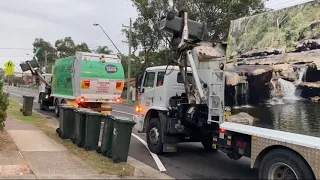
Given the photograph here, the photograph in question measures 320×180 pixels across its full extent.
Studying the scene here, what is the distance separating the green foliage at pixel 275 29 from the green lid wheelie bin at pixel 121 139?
8.68ft

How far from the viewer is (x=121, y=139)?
25.1ft

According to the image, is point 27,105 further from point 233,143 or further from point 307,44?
A: point 307,44

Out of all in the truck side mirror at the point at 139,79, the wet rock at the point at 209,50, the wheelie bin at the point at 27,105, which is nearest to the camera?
the wet rock at the point at 209,50

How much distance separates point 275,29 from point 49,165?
16.6ft

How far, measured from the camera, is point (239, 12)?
87.7ft

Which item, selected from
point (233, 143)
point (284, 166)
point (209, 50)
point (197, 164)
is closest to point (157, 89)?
point (209, 50)

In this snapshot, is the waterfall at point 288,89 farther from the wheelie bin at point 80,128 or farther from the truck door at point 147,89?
the wheelie bin at point 80,128

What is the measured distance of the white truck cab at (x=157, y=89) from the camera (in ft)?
31.3

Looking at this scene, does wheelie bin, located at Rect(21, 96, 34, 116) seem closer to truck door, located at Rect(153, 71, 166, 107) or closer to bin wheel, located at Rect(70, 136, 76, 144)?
bin wheel, located at Rect(70, 136, 76, 144)

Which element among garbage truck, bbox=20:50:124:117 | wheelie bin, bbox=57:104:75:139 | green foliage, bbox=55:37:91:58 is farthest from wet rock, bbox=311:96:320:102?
green foliage, bbox=55:37:91:58

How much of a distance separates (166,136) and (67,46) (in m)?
91.3

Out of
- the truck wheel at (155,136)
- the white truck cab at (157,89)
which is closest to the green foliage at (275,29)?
Result: the white truck cab at (157,89)

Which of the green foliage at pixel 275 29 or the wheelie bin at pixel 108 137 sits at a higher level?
the green foliage at pixel 275 29

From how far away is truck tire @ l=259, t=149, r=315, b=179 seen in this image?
5293 mm
